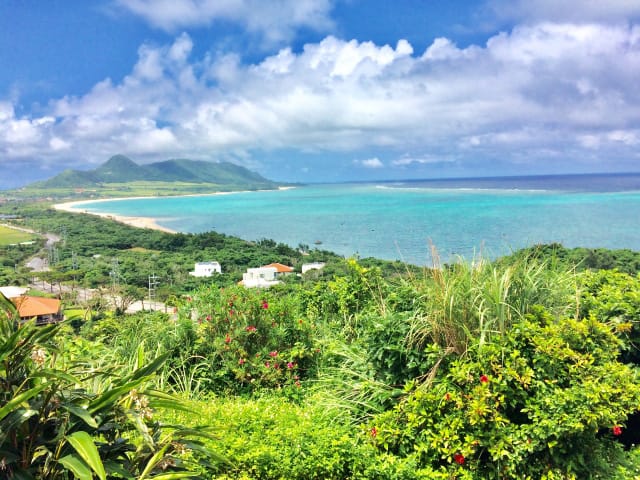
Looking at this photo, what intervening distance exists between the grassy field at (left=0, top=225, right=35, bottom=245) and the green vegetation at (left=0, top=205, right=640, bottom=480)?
97.4 m

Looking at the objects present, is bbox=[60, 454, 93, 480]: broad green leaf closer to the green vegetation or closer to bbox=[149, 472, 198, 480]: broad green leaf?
the green vegetation

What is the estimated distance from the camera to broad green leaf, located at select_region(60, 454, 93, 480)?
1.93m

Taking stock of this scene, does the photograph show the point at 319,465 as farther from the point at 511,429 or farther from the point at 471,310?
the point at 471,310

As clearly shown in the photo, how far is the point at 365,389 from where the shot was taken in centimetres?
404

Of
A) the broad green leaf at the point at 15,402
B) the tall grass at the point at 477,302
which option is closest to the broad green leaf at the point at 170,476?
the broad green leaf at the point at 15,402

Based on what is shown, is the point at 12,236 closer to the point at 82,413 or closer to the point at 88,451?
the point at 82,413

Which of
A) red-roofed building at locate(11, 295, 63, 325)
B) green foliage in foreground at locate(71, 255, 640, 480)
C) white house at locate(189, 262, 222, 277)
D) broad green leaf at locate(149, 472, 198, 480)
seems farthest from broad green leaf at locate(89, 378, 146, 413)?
white house at locate(189, 262, 222, 277)

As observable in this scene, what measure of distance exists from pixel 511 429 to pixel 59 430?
2.83 m

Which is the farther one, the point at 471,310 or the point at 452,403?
the point at 471,310

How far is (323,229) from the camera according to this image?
90.9m

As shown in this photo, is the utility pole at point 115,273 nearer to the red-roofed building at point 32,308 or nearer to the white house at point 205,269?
the white house at point 205,269

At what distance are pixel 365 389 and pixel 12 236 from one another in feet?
365

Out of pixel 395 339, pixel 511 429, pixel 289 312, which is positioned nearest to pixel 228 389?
pixel 289 312

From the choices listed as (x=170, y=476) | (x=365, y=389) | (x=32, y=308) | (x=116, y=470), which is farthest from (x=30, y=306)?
(x=365, y=389)
